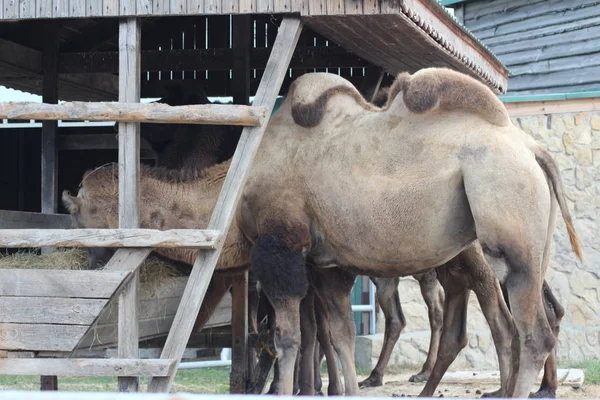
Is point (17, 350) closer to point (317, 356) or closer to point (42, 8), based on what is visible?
point (42, 8)


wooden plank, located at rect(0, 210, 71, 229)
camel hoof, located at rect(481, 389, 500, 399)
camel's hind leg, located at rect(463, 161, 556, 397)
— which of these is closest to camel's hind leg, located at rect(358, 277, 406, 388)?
camel hoof, located at rect(481, 389, 500, 399)

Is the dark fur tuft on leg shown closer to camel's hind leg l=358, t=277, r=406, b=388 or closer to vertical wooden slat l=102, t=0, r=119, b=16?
vertical wooden slat l=102, t=0, r=119, b=16

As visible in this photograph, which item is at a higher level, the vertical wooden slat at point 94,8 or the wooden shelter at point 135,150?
the vertical wooden slat at point 94,8

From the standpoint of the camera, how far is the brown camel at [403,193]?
5789mm

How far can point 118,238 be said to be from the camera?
582 centimetres

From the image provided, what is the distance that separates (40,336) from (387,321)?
17.3 feet

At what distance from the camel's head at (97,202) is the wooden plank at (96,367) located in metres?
1.32

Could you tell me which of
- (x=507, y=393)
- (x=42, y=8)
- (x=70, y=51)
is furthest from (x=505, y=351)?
(x=70, y=51)

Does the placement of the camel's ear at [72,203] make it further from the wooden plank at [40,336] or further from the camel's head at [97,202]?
the wooden plank at [40,336]

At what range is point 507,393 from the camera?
7535 mm

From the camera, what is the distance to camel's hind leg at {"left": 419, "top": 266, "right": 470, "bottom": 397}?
8.05 meters

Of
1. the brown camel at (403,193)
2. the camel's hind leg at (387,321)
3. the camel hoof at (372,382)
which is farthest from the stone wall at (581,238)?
the brown camel at (403,193)

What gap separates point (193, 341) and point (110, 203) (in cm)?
215

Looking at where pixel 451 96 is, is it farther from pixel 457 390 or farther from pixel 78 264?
pixel 457 390
